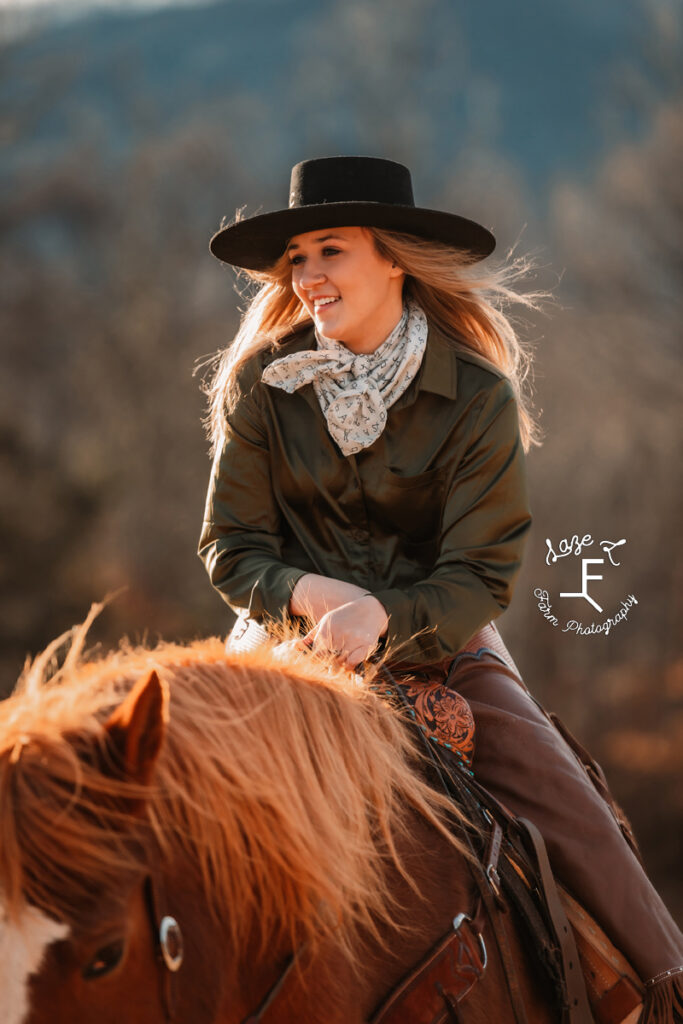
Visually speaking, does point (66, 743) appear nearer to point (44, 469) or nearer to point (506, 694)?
point (506, 694)

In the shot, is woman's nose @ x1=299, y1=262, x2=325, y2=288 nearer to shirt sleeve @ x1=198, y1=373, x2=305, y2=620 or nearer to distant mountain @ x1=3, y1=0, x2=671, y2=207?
shirt sleeve @ x1=198, y1=373, x2=305, y2=620

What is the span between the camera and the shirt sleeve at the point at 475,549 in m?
1.91

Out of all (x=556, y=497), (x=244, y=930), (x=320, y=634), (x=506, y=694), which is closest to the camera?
(x=244, y=930)

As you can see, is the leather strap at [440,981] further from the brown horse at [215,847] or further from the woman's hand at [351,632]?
the woman's hand at [351,632]

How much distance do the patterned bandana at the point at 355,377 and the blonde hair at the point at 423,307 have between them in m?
0.15

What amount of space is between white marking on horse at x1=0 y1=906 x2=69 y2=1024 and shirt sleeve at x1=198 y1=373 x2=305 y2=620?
112 centimetres

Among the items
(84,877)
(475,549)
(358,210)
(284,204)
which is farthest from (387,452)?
(284,204)

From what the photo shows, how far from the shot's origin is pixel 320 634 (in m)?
1.75

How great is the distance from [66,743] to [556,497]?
6.77 m

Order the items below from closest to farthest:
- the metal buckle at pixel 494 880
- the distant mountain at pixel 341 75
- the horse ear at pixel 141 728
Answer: the horse ear at pixel 141 728 → the metal buckle at pixel 494 880 → the distant mountain at pixel 341 75

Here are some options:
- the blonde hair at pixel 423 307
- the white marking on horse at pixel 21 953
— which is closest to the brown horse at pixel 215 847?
the white marking on horse at pixel 21 953

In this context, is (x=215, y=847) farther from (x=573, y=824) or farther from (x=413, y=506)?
(x=413, y=506)

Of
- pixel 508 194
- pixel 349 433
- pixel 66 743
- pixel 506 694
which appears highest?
pixel 508 194

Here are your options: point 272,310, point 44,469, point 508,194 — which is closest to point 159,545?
point 44,469
